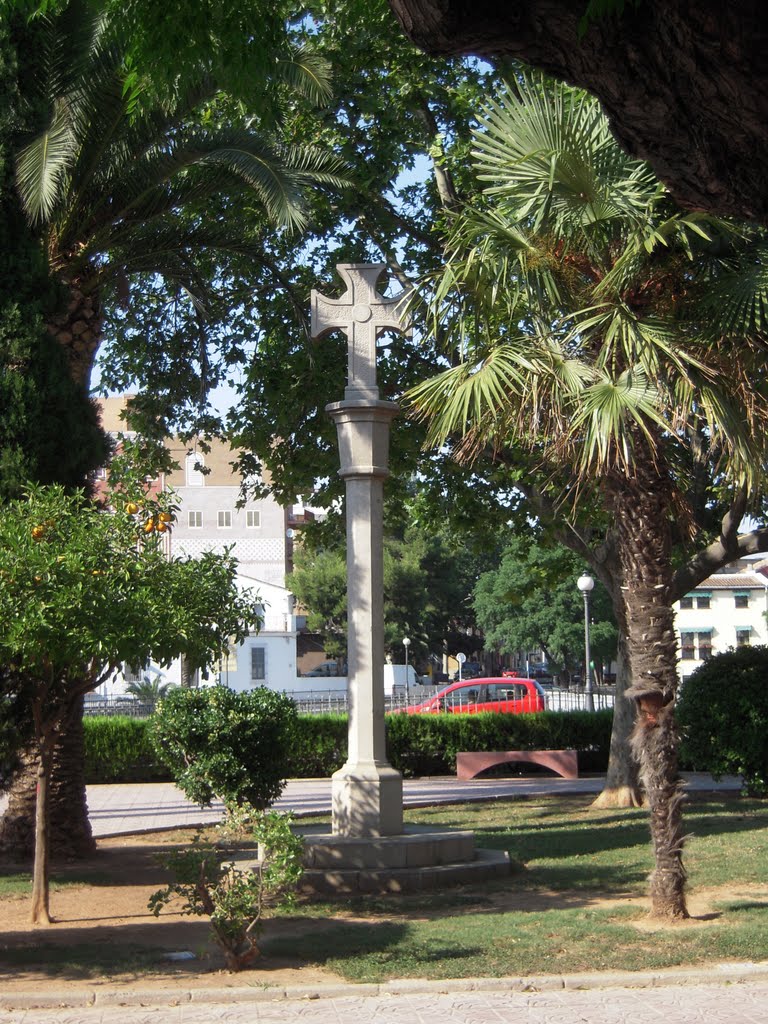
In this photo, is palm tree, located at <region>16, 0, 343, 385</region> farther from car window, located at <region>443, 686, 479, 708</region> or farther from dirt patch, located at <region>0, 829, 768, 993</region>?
car window, located at <region>443, 686, 479, 708</region>

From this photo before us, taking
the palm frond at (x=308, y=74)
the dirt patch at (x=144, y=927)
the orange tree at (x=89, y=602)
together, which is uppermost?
the palm frond at (x=308, y=74)

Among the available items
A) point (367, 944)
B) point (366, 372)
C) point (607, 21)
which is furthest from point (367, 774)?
point (607, 21)

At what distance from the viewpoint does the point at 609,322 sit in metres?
8.87

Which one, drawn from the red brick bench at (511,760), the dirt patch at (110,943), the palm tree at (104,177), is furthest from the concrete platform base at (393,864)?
the red brick bench at (511,760)

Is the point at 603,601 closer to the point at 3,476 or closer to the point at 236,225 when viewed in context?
the point at 236,225

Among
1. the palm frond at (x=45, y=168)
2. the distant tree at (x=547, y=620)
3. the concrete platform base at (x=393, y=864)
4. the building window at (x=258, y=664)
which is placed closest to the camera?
the concrete platform base at (x=393, y=864)

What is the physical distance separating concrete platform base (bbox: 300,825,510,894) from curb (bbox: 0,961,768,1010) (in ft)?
10.2

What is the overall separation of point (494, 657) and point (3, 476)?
8086cm

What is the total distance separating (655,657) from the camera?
8906 millimetres

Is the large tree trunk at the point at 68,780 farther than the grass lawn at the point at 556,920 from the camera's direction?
Yes

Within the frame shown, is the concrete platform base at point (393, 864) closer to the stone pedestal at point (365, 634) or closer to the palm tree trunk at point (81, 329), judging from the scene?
the stone pedestal at point (365, 634)

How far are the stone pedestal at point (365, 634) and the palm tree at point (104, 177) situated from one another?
2318 millimetres

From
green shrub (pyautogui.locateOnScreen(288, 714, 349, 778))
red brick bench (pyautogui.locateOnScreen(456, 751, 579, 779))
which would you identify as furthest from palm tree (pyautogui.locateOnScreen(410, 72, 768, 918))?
green shrub (pyautogui.locateOnScreen(288, 714, 349, 778))

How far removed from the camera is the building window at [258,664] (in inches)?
2028
